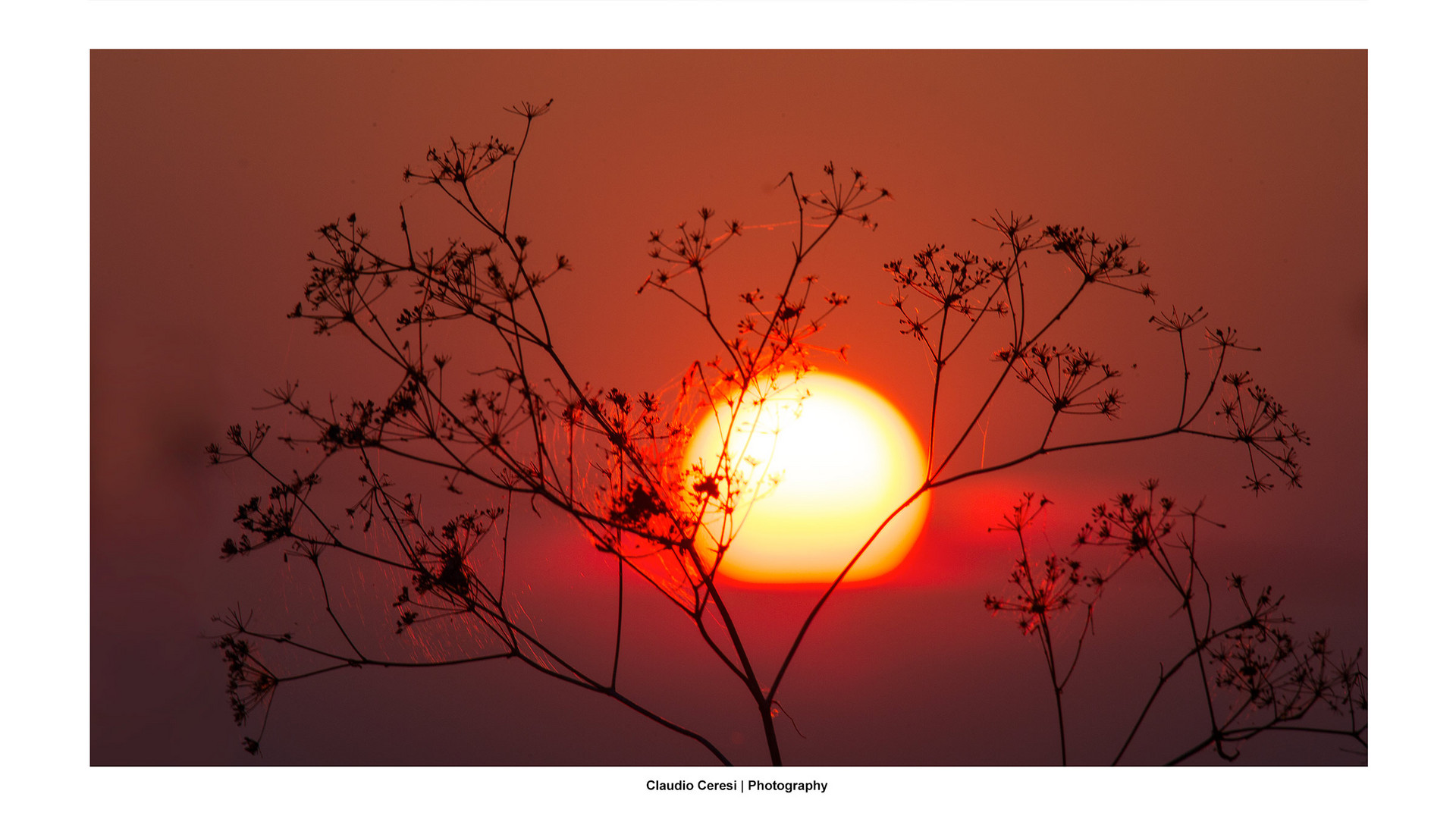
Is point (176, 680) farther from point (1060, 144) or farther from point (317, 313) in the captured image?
point (1060, 144)

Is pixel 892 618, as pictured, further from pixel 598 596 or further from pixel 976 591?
pixel 598 596

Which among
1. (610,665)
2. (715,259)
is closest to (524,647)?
(610,665)


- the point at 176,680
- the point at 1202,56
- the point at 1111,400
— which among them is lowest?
the point at 176,680

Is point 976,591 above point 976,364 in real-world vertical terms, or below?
below

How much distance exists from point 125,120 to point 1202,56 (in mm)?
2328

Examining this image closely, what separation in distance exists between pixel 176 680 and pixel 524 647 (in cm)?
74

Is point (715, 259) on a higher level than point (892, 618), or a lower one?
higher

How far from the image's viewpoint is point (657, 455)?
1715 mm

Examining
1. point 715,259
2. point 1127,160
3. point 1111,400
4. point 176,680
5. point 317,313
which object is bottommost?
point 176,680

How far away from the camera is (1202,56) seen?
1.80m

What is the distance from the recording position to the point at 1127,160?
5.92 ft

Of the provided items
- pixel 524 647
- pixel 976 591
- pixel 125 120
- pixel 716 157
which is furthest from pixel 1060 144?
pixel 125 120

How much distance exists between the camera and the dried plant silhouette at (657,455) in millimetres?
1706

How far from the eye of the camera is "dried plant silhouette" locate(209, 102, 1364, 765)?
1706 millimetres
